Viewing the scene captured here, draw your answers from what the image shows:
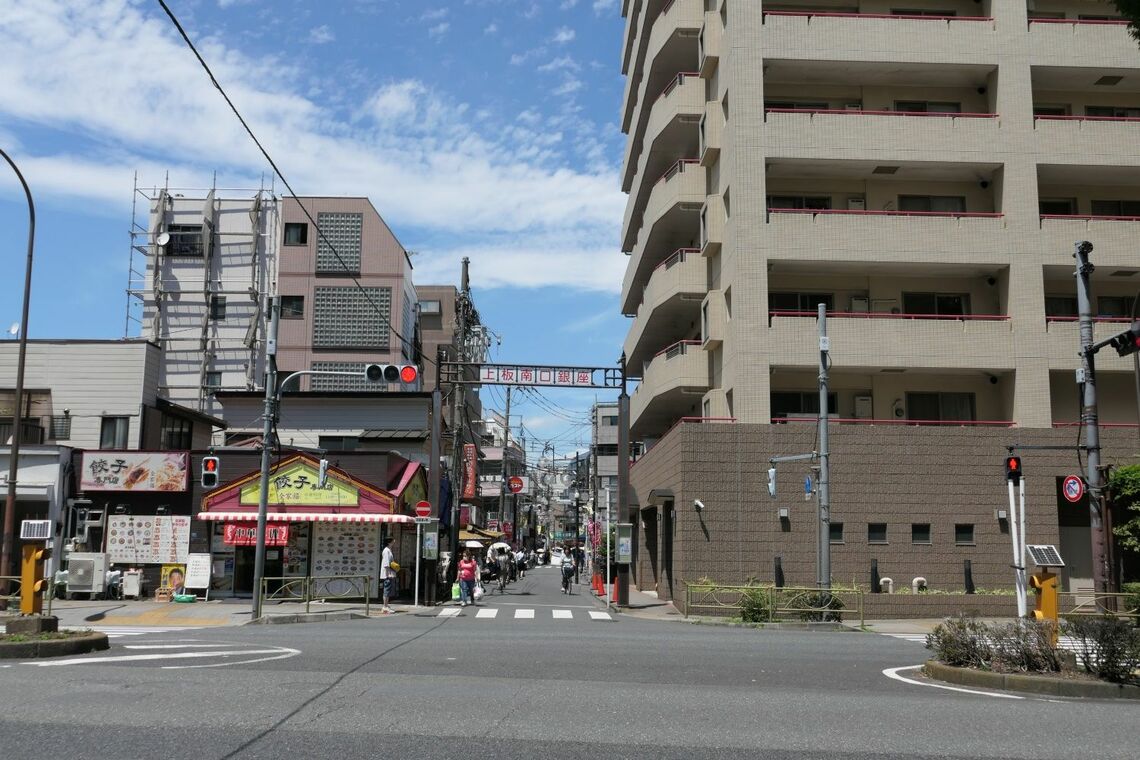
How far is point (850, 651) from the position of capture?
693 inches

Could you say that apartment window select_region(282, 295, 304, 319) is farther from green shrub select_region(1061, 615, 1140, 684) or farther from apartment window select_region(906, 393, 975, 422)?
green shrub select_region(1061, 615, 1140, 684)

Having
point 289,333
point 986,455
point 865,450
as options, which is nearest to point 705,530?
point 865,450

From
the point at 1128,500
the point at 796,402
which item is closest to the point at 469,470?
the point at 796,402

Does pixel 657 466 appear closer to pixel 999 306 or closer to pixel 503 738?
pixel 999 306

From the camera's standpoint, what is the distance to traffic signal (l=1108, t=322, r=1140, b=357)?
18587mm

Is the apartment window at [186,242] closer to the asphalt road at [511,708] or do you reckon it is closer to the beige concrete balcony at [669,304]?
the beige concrete balcony at [669,304]

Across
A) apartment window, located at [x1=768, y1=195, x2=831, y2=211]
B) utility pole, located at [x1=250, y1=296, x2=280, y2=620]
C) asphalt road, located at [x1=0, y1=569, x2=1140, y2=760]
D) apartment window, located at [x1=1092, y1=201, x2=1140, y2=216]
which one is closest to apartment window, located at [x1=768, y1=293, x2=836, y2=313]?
apartment window, located at [x1=768, y1=195, x2=831, y2=211]

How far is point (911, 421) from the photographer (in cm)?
3125

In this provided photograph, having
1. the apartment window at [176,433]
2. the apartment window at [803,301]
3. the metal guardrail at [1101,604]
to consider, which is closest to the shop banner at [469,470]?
the apartment window at [176,433]

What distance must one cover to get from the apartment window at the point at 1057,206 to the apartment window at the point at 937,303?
161 inches

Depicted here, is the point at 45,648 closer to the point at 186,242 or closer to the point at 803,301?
the point at 803,301

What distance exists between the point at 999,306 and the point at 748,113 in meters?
9.69

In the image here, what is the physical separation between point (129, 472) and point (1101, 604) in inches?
A: 1067

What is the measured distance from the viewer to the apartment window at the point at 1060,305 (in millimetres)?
32375
